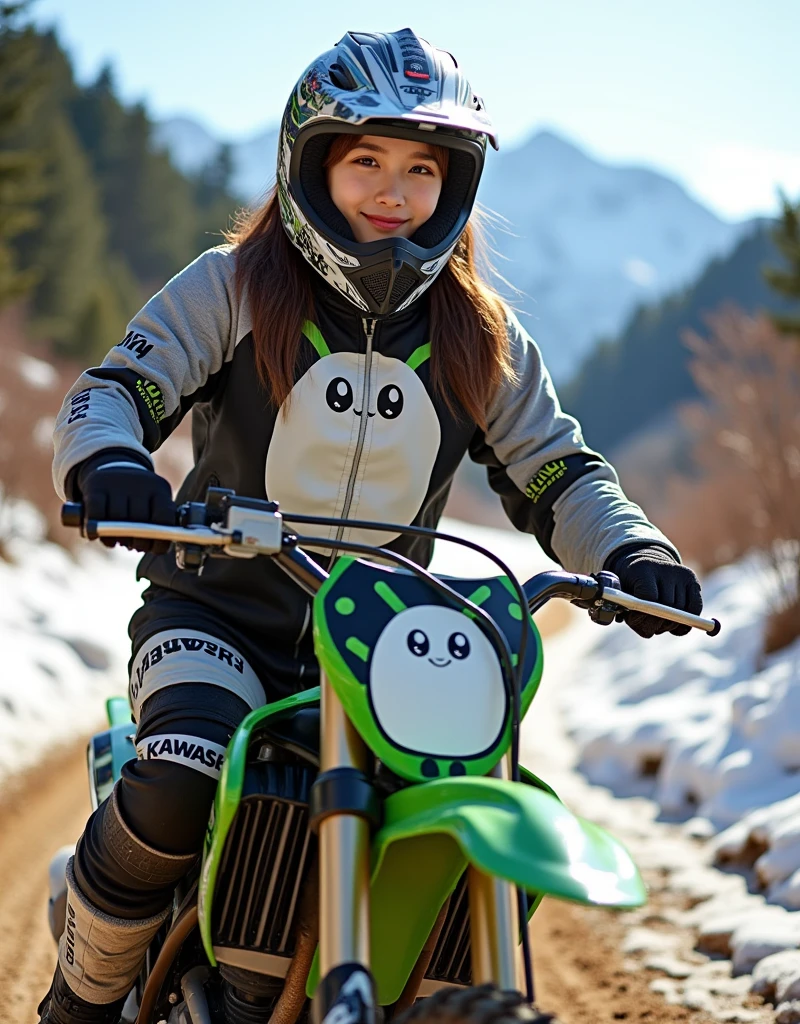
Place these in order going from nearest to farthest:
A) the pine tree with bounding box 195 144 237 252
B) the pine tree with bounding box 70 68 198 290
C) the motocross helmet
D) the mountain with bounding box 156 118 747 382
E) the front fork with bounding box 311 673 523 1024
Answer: the front fork with bounding box 311 673 523 1024, the motocross helmet, the pine tree with bounding box 70 68 198 290, the pine tree with bounding box 195 144 237 252, the mountain with bounding box 156 118 747 382

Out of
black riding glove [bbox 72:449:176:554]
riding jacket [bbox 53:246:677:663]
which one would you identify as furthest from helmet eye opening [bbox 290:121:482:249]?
black riding glove [bbox 72:449:176:554]

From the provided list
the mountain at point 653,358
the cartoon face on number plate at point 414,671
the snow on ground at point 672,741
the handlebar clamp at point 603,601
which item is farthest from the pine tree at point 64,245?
the mountain at point 653,358

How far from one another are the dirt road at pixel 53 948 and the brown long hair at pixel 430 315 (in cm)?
193

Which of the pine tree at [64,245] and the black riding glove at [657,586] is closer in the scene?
the black riding glove at [657,586]

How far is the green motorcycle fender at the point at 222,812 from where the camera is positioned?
2033 millimetres

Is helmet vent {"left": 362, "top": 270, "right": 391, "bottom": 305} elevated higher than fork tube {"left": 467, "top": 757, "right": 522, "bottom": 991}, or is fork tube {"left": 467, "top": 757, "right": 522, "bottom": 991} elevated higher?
helmet vent {"left": 362, "top": 270, "right": 391, "bottom": 305}

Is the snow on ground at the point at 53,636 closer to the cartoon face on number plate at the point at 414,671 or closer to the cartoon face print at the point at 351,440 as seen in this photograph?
the cartoon face print at the point at 351,440

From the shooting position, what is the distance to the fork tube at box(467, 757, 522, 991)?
1.74 meters

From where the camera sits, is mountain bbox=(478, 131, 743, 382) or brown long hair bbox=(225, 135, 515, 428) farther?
mountain bbox=(478, 131, 743, 382)

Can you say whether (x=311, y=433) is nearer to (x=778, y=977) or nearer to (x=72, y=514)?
(x=72, y=514)

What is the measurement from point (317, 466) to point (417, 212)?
64cm

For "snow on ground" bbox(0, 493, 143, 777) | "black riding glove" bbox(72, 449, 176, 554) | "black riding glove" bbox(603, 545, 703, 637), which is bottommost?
"black riding glove" bbox(72, 449, 176, 554)

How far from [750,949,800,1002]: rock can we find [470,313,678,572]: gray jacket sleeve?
4.79 ft

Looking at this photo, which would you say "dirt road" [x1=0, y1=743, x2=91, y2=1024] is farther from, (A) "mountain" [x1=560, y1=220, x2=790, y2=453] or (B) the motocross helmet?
(A) "mountain" [x1=560, y1=220, x2=790, y2=453]
